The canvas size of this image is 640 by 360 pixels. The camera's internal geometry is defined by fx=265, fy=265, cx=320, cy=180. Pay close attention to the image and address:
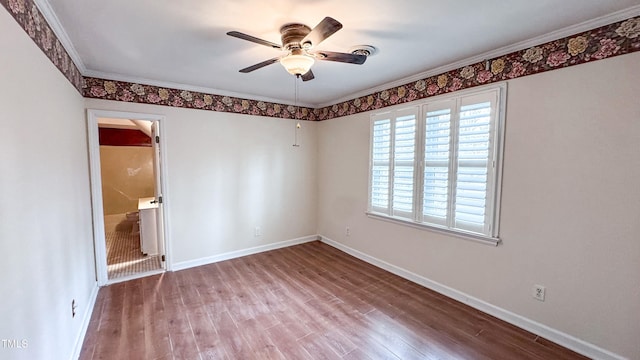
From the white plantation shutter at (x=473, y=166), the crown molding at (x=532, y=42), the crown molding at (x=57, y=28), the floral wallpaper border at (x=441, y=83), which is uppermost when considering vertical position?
the crown molding at (x=532, y=42)

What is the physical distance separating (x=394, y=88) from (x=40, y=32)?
3.25m

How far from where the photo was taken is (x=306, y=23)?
1948 mm

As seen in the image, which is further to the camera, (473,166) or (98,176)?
(98,176)

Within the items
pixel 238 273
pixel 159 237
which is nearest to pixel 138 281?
pixel 159 237

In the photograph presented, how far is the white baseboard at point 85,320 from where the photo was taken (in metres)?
2.01

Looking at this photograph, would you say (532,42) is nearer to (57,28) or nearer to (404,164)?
Answer: (404,164)

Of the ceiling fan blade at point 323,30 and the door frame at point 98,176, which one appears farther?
the door frame at point 98,176

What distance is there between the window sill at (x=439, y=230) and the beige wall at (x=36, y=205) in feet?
10.5

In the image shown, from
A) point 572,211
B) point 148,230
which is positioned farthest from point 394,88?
point 148,230

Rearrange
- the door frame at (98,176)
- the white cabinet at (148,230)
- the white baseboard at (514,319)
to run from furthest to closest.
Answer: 1. the white cabinet at (148,230)
2. the door frame at (98,176)
3. the white baseboard at (514,319)

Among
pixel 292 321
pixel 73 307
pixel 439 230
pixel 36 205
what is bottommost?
pixel 292 321

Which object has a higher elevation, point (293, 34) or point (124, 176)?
point (293, 34)

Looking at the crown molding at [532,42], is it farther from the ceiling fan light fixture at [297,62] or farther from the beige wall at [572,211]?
the ceiling fan light fixture at [297,62]

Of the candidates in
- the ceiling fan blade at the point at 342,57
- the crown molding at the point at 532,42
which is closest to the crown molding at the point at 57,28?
the ceiling fan blade at the point at 342,57
